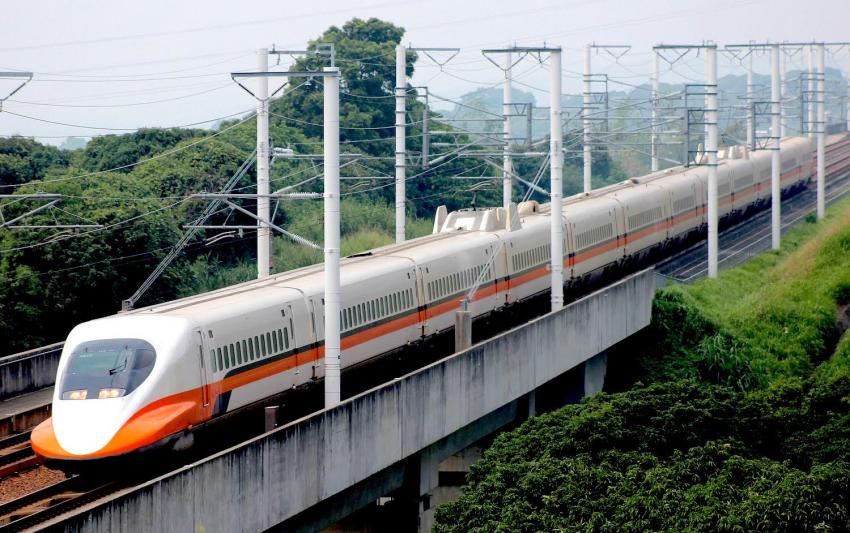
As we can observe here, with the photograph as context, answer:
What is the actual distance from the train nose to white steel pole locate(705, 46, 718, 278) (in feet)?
105

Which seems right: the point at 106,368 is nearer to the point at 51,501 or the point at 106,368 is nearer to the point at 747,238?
the point at 51,501

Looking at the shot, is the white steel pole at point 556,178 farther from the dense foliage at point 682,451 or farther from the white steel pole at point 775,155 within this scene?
the white steel pole at point 775,155

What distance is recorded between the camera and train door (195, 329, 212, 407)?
22.2 meters

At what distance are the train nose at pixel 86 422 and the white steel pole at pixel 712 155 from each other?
105 feet

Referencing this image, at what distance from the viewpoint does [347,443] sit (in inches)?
874

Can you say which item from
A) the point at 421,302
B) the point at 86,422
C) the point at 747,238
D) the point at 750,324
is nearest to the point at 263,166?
the point at 421,302

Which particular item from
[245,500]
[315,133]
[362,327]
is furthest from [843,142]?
[245,500]

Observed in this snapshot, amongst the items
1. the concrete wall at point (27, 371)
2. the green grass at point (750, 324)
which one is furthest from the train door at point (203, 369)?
the green grass at point (750, 324)

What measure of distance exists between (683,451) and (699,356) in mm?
17845

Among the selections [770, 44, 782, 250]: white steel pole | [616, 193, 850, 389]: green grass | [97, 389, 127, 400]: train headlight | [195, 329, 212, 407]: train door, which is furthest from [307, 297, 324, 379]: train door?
[770, 44, 782, 250]: white steel pole

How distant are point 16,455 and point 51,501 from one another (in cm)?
339

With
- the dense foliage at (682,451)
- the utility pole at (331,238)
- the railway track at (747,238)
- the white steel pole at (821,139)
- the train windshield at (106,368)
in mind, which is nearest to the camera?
the dense foliage at (682,451)

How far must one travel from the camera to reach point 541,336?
3184cm

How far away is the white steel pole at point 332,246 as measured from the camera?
2419cm
